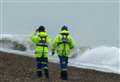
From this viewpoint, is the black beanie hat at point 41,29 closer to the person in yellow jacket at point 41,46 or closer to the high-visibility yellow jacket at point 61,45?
the person in yellow jacket at point 41,46

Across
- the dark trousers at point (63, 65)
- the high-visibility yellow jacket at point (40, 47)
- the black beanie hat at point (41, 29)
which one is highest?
the black beanie hat at point (41, 29)

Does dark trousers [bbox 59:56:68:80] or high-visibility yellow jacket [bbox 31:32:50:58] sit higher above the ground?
high-visibility yellow jacket [bbox 31:32:50:58]

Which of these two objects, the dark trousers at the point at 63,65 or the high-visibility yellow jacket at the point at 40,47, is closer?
the high-visibility yellow jacket at the point at 40,47

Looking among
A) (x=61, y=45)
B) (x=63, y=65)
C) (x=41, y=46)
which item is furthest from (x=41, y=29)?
(x=63, y=65)

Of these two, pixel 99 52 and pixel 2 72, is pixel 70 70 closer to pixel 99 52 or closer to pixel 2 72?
pixel 2 72

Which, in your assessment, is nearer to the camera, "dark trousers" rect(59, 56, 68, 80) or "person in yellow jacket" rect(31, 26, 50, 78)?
"person in yellow jacket" rect(31, 26, 50, 78)

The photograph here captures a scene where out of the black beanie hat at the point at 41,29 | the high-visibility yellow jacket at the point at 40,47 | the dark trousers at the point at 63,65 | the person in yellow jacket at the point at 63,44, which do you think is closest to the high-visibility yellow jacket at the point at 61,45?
the person in yellow jacket at the point at 63,44

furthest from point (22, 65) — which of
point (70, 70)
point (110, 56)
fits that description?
point (110, 56)

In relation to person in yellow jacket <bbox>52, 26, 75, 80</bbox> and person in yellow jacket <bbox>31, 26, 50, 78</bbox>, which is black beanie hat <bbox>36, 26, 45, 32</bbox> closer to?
person in yellow jacket <bbox>31, 26, 50, 78</bbox>

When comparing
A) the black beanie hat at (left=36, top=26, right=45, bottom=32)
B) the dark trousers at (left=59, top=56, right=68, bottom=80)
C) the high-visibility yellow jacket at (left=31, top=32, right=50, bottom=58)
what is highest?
the black beanie hat at (left=36, top=26, right=45, bottom=32)

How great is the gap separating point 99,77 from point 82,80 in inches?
88.1

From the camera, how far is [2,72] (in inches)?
911

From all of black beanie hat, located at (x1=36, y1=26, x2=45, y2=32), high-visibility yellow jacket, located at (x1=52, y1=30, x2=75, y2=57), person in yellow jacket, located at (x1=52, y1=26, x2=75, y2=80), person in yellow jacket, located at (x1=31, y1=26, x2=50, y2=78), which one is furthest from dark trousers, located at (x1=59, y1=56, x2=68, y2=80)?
black beanie hat, located at (x1=36, y1=26, x2=45, y2=32)

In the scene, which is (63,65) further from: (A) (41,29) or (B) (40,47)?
(A) (41,29)
